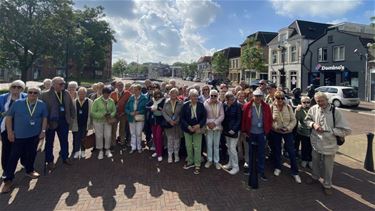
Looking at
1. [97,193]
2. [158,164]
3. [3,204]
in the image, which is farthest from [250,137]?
[3,204]

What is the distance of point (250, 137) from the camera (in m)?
5.45

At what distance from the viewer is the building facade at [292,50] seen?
33781 mm

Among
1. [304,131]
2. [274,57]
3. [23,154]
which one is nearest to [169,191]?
[23,154]

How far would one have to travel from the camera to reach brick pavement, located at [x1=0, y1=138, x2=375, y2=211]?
4.32 m

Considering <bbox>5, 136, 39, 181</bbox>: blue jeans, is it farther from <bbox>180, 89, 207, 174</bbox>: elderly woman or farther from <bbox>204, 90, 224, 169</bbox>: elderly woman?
<bbox>204, 90, 224, 169</bbox>: elderly woman

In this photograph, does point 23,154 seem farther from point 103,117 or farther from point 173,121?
point 173,121

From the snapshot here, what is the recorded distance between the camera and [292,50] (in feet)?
117

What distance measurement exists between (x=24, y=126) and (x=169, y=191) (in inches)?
116

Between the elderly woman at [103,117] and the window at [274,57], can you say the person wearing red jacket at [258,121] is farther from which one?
the window at [274,57]

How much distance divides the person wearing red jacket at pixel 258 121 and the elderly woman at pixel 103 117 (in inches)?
132

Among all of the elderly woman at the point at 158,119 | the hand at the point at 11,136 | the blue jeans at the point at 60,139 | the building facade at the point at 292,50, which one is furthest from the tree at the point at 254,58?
the hand at the point at 11,136

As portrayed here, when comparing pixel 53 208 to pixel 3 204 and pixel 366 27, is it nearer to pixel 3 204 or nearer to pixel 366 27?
pixel 3 204

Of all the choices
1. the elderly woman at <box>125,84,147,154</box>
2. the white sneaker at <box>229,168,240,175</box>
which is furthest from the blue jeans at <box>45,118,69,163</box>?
the white sneaker at <box>229,168,240,175</box>

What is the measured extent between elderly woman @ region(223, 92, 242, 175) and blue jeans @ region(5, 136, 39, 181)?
3.92 metres
